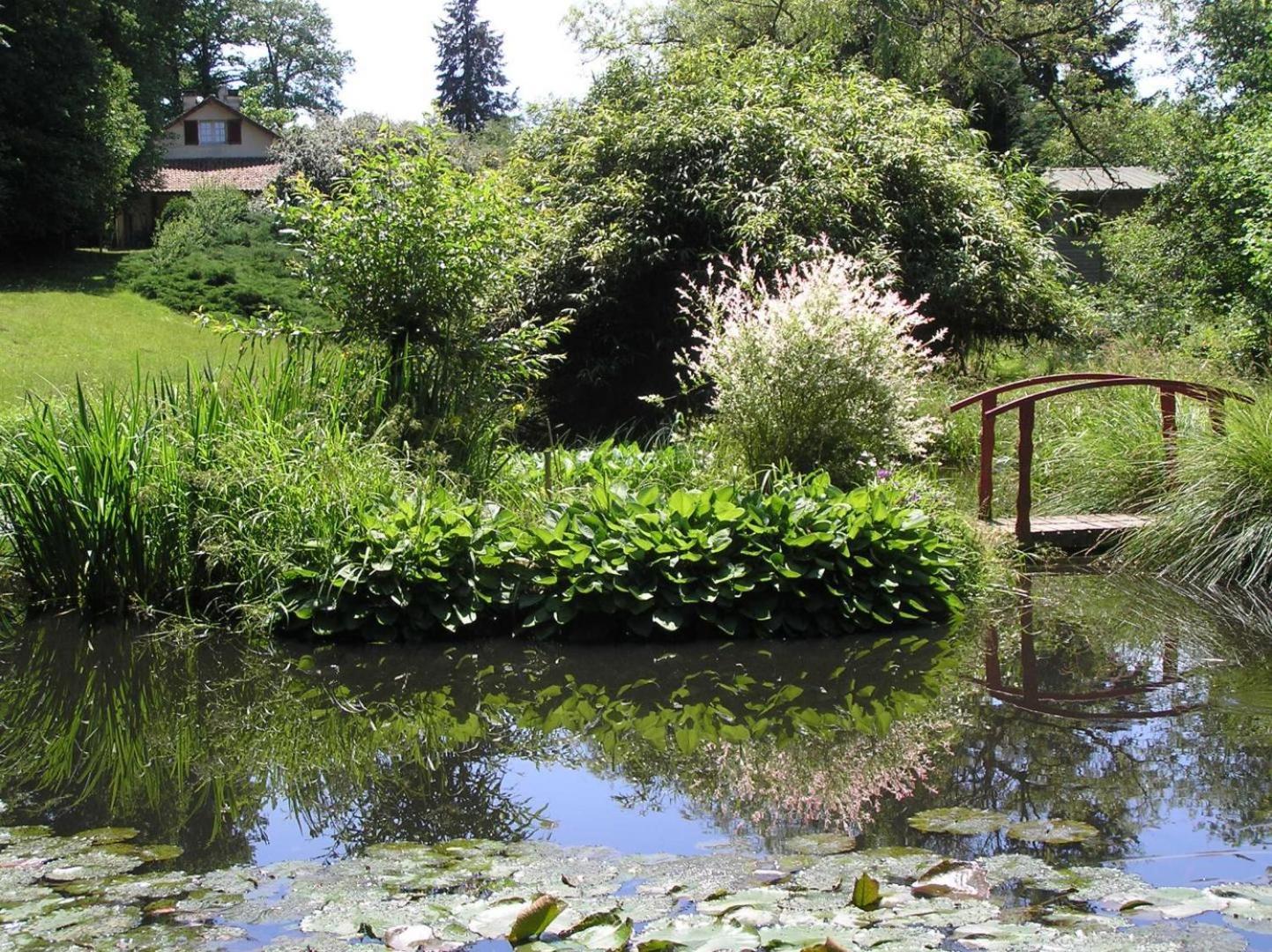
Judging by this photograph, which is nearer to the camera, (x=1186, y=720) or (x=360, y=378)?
(x=1186, y=720)

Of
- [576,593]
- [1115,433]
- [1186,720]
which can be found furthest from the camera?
[1115,433]

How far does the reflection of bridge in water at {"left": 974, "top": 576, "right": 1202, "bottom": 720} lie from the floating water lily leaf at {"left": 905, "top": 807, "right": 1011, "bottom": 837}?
138cm

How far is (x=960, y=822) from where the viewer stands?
420cm

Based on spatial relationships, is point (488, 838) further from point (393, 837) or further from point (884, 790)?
point (884, 790)

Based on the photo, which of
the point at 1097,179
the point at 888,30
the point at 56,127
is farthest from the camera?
the point at 1097,179

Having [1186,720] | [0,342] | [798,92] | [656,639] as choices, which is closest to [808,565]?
[656,639]

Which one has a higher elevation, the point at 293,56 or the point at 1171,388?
the point at 293,56

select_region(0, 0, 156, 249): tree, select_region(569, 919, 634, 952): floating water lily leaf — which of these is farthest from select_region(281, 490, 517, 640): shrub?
select_region(0, 0, 156, 249): tree

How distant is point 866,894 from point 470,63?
67.0 metres

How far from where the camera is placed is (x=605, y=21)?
23.1 m

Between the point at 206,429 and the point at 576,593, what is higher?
the point at 206,429

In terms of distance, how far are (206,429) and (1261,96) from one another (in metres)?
19.6

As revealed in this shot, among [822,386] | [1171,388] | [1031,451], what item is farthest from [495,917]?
[1171,388]

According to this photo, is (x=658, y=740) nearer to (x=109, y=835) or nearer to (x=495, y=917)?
(x=495, y=917)
